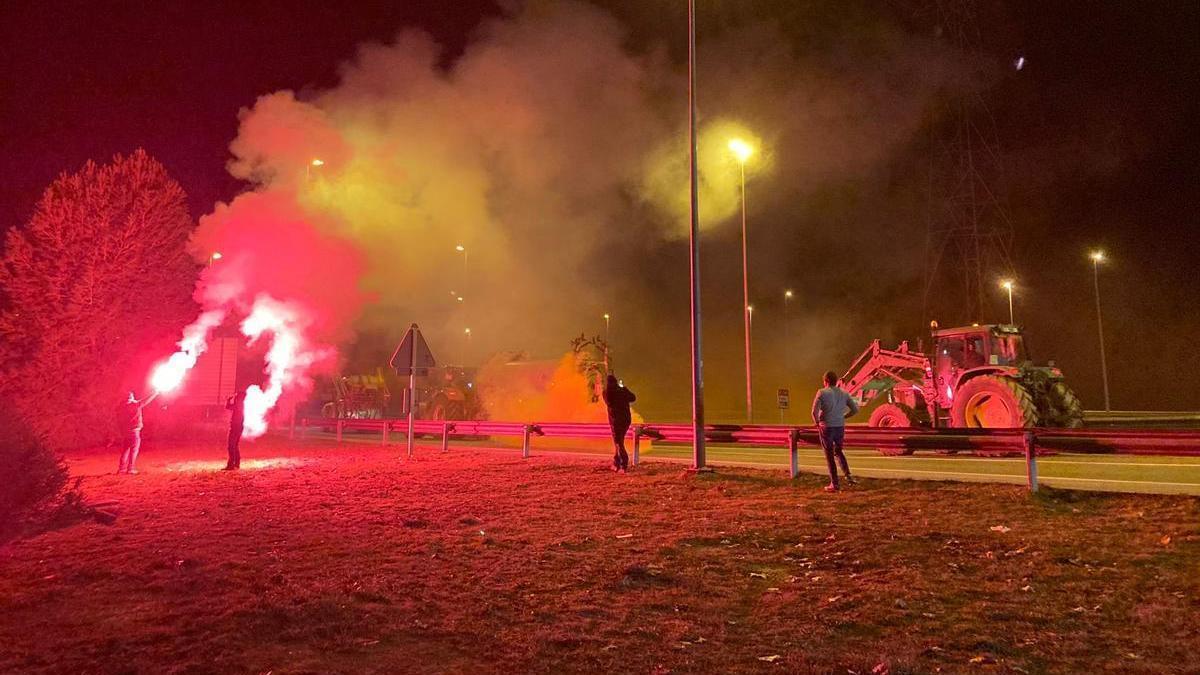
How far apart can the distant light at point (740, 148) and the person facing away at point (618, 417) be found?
1036 centimetres

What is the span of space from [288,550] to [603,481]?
576 cm

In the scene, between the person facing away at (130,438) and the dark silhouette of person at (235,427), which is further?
the dark silhouette of person at (235,427)

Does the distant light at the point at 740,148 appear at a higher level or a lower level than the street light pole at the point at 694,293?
higher

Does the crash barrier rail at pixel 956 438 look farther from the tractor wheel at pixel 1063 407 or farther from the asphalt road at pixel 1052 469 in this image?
the tractor wheel at pixel 1063 407

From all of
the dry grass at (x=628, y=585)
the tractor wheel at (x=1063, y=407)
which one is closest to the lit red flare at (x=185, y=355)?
the dry grass at (x=628, y=585)

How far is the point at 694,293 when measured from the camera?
41.4 feet

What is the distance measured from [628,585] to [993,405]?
512 inches

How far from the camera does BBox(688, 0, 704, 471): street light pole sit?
12.1 m

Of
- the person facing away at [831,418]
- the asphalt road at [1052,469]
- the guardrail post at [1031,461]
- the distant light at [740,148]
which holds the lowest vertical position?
the asphalt road at [1052,469]

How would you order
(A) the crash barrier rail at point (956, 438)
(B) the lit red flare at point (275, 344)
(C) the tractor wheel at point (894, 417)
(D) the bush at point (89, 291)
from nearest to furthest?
1. (A) the crash barrier rail at point (956, 438)
2. (C) the tractor wheel at point (894, 417)
3. (D) the bush at point (89, 291)
4. (B) the lit red flare at point (275, 344)

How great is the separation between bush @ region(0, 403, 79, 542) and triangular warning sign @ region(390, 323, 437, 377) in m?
8.09

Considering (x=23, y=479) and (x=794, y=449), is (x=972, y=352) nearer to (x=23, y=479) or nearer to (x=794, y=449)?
(x=794, y=449)

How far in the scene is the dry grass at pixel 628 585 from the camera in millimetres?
4590

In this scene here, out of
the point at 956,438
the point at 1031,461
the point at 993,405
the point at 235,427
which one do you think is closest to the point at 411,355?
the point at 235,427
